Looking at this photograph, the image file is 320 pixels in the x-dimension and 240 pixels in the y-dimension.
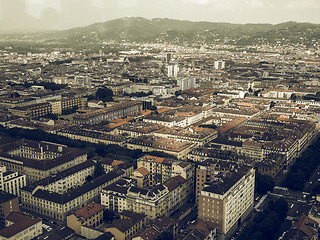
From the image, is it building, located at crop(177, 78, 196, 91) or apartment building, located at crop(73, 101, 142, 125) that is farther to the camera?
building, located at crop(177, 78, 196, 91)

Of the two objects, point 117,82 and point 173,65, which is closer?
point 117,82

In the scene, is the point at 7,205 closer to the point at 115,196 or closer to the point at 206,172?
the point at 115,196

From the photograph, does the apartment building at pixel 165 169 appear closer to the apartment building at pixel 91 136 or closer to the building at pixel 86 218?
the building at pixel 86 218

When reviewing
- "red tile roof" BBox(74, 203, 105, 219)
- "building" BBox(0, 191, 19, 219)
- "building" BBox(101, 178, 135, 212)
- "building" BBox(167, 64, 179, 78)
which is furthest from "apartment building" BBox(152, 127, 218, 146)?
"building" BBox(167, 64, 179, 78)

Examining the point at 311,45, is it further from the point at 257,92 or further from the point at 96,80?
the point at 96,80

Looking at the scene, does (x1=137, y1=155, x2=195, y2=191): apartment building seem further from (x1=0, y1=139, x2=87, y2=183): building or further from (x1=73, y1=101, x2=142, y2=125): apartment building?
(x1=73, y1=101, x2=142, y2=125): apartment building

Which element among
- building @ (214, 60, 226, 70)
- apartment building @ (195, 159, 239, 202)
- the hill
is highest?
the hill

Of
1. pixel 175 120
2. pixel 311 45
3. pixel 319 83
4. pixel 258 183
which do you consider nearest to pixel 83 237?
pixel 258 183
